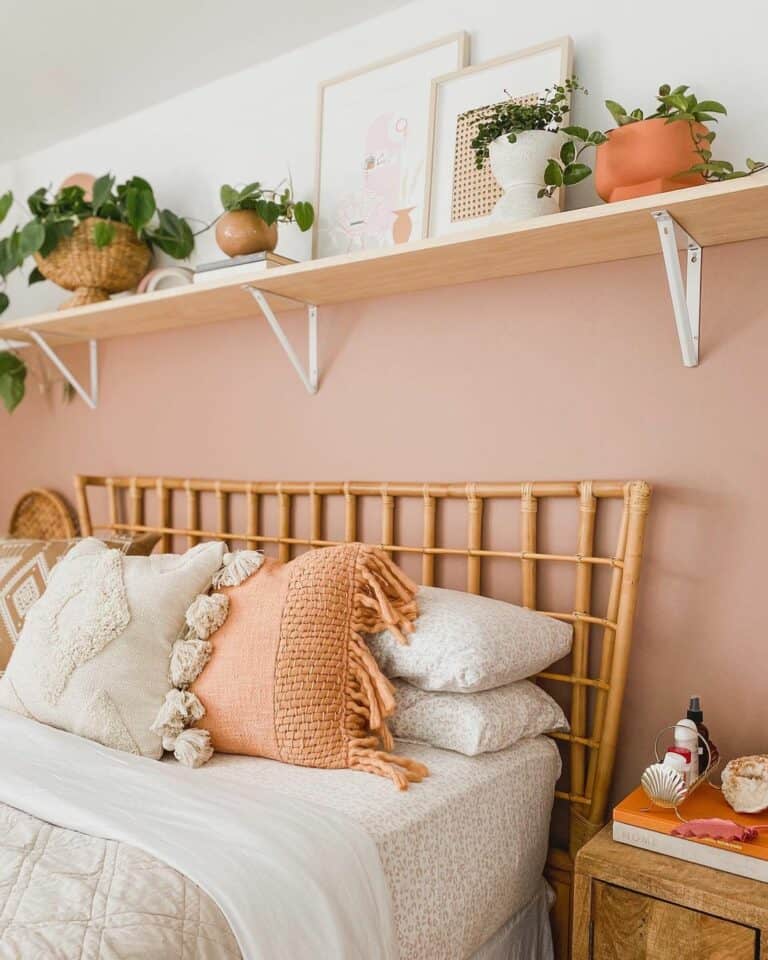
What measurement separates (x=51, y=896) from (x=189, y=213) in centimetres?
189

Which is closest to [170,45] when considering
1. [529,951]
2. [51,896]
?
[51,896]

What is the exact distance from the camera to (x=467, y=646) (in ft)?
4.64

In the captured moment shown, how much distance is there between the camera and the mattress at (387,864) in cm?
89

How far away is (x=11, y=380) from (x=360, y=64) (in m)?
1.41

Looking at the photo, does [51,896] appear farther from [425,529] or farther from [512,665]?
[425,529]

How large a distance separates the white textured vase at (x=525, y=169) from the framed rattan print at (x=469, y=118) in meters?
0.16

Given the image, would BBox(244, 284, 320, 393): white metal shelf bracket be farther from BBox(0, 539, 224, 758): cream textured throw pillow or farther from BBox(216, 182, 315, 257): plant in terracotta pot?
BBox(0, 539, 224, 758): cream textured throw pillow

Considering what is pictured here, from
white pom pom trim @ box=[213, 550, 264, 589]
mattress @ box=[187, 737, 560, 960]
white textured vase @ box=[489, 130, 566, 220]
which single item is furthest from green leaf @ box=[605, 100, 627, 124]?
mattress @ box=[187, 737, 560, 960]

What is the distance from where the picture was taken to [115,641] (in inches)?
59.2

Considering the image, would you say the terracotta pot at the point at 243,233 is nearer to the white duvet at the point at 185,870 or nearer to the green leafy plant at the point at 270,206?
the green leafy plant at the point at 270,206

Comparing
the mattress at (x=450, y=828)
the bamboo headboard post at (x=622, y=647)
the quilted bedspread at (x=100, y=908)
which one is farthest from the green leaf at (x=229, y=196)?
the quilted bedspread at (x=100, y=908)

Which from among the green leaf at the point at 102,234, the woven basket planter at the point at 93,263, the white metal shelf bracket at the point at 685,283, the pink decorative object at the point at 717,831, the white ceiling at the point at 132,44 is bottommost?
the pink decorative object at the point at 717,831

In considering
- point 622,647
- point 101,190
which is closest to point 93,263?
point 101,190

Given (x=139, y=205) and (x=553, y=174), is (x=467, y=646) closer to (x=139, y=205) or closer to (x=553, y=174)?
(x=553, y=174)
